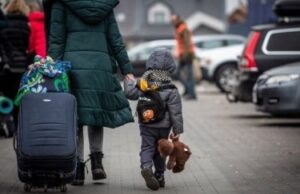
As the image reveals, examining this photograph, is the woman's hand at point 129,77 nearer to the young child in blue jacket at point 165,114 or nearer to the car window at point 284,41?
the young child in blue jacket at point 165,114

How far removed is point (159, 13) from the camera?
78.2 meters

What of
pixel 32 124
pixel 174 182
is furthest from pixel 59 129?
pixel 174 182

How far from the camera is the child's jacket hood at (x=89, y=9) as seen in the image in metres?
10.3

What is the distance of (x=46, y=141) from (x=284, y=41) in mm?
11294

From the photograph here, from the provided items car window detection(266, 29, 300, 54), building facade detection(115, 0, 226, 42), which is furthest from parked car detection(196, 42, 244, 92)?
building facade detection(115, 0, 226, 42)

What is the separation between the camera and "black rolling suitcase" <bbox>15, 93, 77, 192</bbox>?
9.54 meters

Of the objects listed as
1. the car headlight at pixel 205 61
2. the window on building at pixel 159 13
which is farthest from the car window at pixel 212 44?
the window on building at pixel 159 13

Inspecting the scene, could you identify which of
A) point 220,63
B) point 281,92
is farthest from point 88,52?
point 220,63

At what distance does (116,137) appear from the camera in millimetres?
15945

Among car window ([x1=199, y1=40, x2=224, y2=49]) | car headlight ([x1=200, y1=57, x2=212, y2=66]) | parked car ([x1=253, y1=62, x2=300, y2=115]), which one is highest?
parked car ([x1=253, y1=62, x2=300, y2=115])

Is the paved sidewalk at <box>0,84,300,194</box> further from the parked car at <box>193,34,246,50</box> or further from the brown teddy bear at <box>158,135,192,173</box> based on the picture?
the parked car at <box>193,34,246,50</box>

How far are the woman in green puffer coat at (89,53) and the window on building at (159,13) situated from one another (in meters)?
66.7

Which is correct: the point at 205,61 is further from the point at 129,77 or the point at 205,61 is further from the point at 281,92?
the point at 129,77

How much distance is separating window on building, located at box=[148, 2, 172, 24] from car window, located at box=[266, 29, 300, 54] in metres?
56.7
